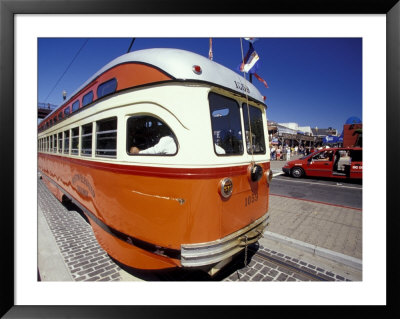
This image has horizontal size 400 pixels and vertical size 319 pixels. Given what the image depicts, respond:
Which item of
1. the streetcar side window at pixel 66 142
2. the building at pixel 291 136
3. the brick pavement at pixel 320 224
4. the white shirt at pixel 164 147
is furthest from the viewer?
the building at pixel 291 136

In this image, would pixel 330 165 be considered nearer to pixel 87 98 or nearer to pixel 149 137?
pixel 149 137

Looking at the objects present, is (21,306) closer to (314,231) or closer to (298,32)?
(298,32)

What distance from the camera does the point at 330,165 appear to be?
10.3 meters

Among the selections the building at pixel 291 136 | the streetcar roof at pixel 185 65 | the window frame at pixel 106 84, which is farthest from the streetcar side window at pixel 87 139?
the building at pixel 291 136

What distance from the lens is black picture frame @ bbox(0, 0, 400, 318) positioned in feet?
6.58

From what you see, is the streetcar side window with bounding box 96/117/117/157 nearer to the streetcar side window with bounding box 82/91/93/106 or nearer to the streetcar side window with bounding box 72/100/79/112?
the streetcar side window with bounding box 82/91/93/106

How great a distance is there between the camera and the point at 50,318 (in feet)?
6.67

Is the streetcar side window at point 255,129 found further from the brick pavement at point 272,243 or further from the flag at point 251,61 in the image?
the brick pavement at point 272,243

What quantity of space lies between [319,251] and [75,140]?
5105 millimetres

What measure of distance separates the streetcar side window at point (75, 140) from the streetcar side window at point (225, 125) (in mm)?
3140

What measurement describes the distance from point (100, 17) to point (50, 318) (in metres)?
3.31

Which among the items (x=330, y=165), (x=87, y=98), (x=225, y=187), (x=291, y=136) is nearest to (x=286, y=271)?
(x=225, y=187)

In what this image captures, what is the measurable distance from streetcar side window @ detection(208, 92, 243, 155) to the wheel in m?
10.2

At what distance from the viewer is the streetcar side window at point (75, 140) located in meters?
3.88
